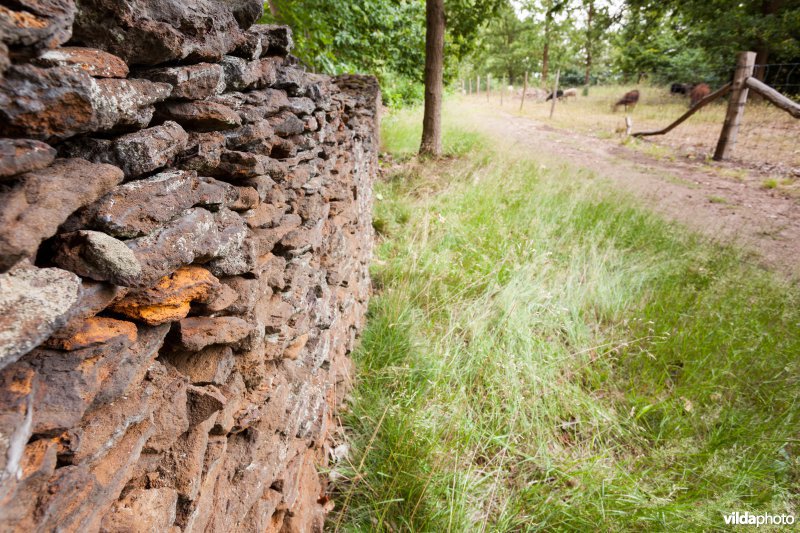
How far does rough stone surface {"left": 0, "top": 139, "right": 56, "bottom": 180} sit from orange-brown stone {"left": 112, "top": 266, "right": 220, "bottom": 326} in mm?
305

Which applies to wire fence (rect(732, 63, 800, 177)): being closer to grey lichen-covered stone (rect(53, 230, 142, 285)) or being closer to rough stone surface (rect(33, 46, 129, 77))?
rough stone surface (rect(33, 46, 129, 77))

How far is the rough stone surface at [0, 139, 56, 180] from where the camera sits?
58 centimetres

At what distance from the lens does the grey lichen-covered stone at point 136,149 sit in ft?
2.59

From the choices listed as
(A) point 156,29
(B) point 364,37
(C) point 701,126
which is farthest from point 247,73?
A: (C) point 701,126

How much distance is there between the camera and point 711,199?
609cm

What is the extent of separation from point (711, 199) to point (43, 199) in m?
7.59

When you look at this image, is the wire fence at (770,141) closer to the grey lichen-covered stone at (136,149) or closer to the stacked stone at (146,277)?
the stacked stone at (146,277)

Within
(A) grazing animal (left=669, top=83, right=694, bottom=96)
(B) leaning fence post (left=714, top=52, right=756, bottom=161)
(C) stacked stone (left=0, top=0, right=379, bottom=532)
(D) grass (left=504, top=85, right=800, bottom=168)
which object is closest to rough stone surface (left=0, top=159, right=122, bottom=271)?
(C) stacked stone (left=0, top=0, right=379, bottom=532)

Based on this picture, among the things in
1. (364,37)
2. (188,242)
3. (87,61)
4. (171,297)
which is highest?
(364,37)

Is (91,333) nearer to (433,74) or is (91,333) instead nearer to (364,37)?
(433,74)

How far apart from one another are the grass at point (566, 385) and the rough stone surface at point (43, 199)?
164 centimetres

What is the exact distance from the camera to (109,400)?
769 millimetres

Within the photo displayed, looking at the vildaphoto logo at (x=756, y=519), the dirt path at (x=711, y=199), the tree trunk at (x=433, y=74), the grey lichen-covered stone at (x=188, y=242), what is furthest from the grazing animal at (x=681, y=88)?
the grey lichen-covered stone at (x=188, y=242)

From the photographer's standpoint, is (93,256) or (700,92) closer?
(93,256)
